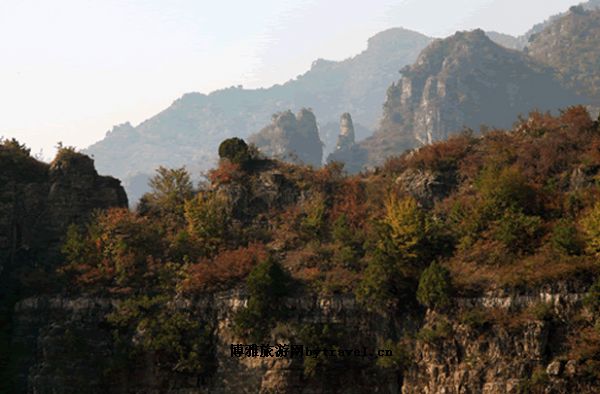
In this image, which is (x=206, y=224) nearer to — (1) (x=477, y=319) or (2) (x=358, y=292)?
(2) (x=358, y=292)

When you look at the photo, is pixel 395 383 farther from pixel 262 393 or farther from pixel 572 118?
pixel 572 118

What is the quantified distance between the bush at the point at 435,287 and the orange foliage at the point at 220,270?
31.8ft

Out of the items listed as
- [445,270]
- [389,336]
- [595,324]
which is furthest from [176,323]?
[595,324]

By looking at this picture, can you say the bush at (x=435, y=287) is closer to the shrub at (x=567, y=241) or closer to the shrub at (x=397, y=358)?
the shrub at (x=397, y=358)

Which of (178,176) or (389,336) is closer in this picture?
(389,336)

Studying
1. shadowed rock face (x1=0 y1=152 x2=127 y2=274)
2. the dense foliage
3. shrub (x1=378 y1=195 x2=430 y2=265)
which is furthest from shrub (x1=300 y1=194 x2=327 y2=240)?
shadowed rock face (x1=0 y1=152 x2=127 y2=274)

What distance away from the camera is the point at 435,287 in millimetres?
25516

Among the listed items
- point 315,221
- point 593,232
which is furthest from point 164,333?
point 593,232

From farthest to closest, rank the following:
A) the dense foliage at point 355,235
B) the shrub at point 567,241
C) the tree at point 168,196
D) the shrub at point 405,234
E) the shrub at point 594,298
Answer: the tree at point 168,196 → the shrub at point 405,234 → the dense foliage at point 355,235 → the shrub at point 567,241 → the shrub at point 594,298

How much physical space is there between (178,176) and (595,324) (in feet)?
89.7

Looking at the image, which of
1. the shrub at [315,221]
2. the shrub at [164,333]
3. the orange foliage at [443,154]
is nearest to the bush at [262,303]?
the shrub at [164,333]

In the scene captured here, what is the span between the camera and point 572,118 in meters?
34.2

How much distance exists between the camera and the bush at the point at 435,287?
2542 cm

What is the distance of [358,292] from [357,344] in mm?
2616
